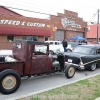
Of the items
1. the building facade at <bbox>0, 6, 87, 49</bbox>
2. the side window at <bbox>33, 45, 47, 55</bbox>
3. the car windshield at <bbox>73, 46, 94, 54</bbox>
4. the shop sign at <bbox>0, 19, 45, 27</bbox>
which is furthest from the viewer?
the building facade at <bbox>0, 6, 87, 49</bbox>

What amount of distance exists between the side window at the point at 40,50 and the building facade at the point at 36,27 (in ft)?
43.8

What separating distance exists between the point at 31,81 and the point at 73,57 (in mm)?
3218

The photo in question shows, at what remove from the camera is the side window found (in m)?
5.89

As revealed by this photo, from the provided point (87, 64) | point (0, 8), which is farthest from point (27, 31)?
point (87, 64)

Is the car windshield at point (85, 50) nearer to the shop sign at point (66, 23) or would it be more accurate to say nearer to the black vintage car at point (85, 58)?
the black vintage car at point (85, 58)

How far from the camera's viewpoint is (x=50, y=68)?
21.4 ft

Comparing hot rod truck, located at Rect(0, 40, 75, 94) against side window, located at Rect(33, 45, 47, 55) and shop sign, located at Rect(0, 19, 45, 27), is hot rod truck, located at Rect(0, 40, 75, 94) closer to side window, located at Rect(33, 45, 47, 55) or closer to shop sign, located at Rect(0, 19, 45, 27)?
side window, located at Rect(33, 45, 47, 55)

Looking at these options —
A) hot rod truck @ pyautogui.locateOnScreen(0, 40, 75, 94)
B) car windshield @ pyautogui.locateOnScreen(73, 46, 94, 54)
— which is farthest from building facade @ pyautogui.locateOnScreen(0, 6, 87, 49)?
hot rod truck @ pyautogui.locateOnScreen(0, 40, 75, 94)

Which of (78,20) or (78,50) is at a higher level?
(78,20)

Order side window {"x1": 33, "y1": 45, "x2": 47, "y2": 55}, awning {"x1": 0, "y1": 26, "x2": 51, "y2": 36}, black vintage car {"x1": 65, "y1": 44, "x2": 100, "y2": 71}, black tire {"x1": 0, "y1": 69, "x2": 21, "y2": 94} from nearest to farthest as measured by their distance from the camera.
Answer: black tire {"x1": 0, "y1": 69, "x2": 21, "y2": 94} < side window {"x1": 33, "y1": 45, "x2": 47, "y2": 55} < black vintage car {"x1": 65, "y1": 44, "x2": 100, "y2": 71} < awning {"x1": 0, "y1": 26, "x2": 51, "y2": 36}

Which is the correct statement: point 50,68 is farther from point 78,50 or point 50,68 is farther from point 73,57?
point 78,50

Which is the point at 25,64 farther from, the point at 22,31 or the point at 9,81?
the point at 22,31

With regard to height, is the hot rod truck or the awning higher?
the awning

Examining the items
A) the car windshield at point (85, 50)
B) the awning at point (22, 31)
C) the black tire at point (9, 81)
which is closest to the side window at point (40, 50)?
the black tire at point (9, 81)
